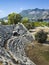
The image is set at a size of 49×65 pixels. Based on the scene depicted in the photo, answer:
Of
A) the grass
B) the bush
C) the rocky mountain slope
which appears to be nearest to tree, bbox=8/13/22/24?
the rocky mountain slope

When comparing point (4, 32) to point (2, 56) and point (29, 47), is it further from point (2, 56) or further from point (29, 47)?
point (2, 56)

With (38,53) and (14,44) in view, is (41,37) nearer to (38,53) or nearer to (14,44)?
(14,44)

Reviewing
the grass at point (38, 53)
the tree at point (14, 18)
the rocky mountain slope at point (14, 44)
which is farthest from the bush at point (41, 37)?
the tree at point (14, 18)

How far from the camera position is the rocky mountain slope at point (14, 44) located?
155ft

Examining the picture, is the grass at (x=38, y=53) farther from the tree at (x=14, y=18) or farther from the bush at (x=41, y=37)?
the tree at (x=14, y=18)

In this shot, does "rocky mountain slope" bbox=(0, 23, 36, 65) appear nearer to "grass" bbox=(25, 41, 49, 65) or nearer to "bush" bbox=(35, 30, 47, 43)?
"grass" bbox=(25, 41, 49, 65)

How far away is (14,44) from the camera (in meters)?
60.5

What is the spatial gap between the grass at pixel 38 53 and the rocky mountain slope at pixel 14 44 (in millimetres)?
1515

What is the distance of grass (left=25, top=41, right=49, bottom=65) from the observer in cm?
5185

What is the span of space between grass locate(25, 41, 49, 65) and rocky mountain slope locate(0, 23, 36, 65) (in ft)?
4.97

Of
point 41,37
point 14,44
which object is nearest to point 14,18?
point 41,37

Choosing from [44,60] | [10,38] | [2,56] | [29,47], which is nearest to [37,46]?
[29,47]

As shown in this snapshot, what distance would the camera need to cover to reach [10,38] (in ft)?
218

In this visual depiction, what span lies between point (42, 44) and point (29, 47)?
23.1ft
